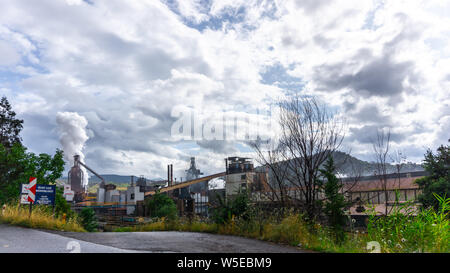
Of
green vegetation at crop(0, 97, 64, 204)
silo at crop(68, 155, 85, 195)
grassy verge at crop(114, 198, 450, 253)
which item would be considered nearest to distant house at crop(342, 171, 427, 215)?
grassy verge at crop(114, 198, 450, 253)

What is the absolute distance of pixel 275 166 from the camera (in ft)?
40.1

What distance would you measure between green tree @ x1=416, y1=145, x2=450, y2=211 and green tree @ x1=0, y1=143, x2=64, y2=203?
79.5 ft

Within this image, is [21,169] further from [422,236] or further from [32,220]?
[422,236]

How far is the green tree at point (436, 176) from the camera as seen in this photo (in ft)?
69.1

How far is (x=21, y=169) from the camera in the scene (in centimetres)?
1788

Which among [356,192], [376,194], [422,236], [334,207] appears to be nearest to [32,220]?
[334,207]

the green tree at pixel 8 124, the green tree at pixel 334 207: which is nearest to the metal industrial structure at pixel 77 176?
the green tree at pixel 8 124

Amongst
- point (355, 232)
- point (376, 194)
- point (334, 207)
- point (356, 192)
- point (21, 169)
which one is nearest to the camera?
point (355, 232)

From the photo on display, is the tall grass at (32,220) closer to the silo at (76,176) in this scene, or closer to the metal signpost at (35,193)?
the metal signpost at (35,193)

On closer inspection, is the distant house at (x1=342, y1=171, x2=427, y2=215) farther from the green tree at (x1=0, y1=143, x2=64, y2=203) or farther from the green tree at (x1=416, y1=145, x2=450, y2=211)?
the green tree at (x1=0, y1=143, x2=64, y2=203)

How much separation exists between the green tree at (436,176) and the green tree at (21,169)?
953 inches

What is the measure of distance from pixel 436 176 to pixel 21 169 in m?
27.8
